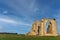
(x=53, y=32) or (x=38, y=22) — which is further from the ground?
(x=38, y=22)

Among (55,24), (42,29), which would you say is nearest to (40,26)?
(42,29)

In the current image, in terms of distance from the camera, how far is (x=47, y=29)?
59.7 meters

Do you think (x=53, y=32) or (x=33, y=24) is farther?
(x=33, y=24)

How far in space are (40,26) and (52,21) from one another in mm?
5527

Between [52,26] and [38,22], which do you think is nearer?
[52,26]

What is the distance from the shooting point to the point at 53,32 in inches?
2274

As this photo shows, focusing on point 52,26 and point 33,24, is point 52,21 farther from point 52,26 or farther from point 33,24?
point 33,24

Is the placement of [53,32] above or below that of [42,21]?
below

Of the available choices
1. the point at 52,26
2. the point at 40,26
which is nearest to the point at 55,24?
the point at 52,26

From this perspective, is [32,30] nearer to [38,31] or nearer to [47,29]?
[38,31]

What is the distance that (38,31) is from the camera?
6288 centimetres

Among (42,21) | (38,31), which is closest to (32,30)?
(38,31)

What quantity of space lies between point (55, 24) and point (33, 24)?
30.2 ft

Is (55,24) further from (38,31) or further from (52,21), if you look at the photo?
(38,31)
